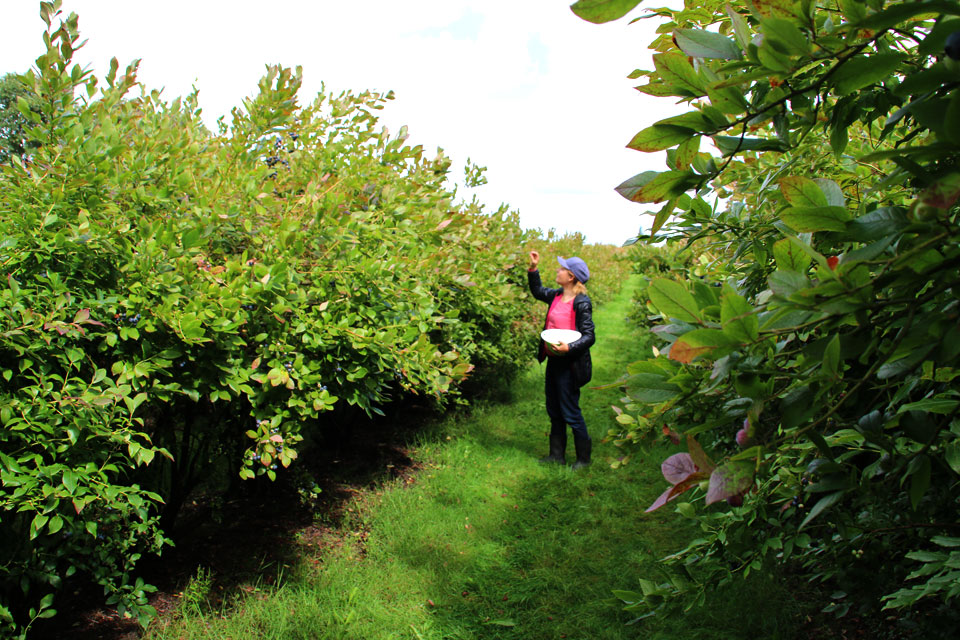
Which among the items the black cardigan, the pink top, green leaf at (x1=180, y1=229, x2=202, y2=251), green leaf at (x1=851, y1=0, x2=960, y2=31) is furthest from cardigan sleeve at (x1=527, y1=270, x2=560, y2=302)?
green leaf at (x1=851, y1=0, x2=960, y2=31)

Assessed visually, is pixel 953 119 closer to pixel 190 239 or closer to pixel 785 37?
pixel 785 37

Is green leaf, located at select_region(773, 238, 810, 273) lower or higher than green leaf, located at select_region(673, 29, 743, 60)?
lower

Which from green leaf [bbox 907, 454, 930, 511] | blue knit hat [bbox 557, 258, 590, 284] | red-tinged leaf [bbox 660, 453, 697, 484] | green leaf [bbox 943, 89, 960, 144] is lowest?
green leaf [bbox 907, 454, 930, 511]

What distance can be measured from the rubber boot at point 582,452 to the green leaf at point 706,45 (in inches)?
205

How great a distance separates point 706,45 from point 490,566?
12.6ft

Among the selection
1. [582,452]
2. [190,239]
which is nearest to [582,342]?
[582,452]

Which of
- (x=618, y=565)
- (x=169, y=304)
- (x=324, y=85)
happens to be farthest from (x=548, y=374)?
(x=169, y=304)

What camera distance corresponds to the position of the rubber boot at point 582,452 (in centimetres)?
587

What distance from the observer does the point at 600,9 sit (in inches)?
29.8

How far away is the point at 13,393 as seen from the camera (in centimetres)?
235

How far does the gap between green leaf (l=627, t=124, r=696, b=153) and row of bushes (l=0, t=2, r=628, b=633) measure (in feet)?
6.96

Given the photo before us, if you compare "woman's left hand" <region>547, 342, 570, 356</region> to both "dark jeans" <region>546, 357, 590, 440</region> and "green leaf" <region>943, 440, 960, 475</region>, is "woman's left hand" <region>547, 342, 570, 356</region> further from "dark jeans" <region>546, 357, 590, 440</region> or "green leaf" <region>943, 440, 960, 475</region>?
"green leaf" <region>943, 440, 960, 475</region>

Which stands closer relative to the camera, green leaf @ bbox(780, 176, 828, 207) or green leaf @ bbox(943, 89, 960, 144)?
green leaf @ bbox(943, 89, 960, 144)

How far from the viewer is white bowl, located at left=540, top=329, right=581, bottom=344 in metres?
5.71
